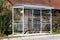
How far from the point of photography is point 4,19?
20.8 m

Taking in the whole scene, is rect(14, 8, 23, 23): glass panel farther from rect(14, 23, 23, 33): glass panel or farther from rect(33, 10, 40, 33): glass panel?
rect(33, 10, 40, 33): glass panel

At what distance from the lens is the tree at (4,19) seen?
66.2ft

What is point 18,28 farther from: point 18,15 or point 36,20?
point 36,20

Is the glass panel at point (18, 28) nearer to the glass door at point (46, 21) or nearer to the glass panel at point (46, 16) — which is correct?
the glass door at point (46, 21)

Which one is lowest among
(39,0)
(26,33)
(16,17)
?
(26,33)

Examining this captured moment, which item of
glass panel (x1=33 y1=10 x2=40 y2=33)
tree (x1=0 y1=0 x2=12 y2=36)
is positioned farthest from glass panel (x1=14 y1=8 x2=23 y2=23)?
glass panel (x1=33 y1=10 x2=40 y2=33)

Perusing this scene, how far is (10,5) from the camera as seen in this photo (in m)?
23.1

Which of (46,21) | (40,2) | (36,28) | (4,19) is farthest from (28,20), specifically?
(40,2)

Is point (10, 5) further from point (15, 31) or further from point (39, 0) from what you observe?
point (39, 0)

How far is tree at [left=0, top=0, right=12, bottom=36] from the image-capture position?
20.2m

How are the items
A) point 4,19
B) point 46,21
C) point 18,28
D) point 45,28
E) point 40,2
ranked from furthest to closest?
1. point 40,2
2. point 46,21
3. point 45,28
4. point 18,28
5. point 4,19

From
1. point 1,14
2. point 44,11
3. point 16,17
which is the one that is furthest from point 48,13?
point 1,14

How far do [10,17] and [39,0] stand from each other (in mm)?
6462

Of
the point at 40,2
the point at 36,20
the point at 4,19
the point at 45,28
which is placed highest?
the point at 40,2
